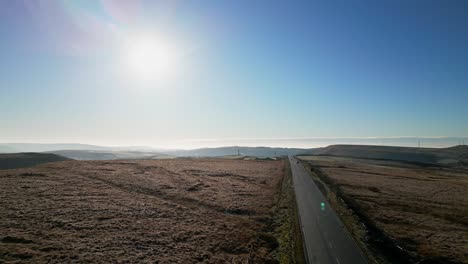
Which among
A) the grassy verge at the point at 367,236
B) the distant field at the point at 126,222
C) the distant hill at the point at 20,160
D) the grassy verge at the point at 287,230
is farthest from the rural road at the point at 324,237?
the distant hill at the point at 20,160

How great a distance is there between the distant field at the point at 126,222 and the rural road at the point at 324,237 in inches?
170

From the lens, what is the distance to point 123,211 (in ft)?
105

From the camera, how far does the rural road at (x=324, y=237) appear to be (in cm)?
2239

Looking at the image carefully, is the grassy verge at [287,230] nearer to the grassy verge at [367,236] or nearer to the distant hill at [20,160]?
the grassy verge at [367,236]

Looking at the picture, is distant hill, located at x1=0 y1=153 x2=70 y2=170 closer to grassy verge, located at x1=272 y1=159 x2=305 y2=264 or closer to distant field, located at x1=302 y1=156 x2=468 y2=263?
grassy verge, located at x1=272 y1=159 x2=305 y2=264

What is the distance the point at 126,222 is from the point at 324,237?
2297 centimetres

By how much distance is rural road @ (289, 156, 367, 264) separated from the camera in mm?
22391

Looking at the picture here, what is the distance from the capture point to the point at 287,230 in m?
29.8

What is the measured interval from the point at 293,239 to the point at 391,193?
1528 inches

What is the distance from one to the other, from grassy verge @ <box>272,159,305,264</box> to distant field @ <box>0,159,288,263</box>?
117 cm

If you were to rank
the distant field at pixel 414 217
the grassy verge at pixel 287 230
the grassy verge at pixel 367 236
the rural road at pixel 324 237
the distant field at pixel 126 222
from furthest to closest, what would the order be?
the distant field at pixel 414 217
the grassy verge at pixel 367 236
the grassy verge at pixel 287 230
the rural road at pixel 324 237
the distant field at pixel 126 222

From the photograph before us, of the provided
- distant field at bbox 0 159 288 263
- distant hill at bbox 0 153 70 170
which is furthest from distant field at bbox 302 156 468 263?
distant hill at bbox 0 153 70 170

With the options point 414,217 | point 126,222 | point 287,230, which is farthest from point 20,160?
point 414,217

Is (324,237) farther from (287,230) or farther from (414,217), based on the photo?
(414,217)
